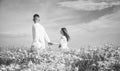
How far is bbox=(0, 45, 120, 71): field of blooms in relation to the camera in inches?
264

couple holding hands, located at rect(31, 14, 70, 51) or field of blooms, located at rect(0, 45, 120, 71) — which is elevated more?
couple holding hands, located at rect(31, 14, 70, 51)

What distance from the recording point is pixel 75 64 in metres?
7.48

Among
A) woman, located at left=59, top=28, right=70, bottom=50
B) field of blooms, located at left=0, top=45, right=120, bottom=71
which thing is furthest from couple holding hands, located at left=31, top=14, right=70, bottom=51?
field of blooms, located at left=0, top=45, right=120, bottom=71

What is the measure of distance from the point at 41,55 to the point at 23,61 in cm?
101

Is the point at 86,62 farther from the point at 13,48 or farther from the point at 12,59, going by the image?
the point at 13,48

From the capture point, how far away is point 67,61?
759 centimetres

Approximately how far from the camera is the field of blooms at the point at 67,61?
22.0 feet

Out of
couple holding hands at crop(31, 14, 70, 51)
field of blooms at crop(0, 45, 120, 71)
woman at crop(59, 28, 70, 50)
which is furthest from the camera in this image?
woman at crop(59, 28, 70, 50)

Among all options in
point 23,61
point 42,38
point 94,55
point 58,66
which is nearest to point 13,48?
point 42,38

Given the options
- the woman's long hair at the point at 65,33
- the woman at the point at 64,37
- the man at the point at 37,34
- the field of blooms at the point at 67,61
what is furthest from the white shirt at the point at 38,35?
the woman's long hair at the point at 65,33

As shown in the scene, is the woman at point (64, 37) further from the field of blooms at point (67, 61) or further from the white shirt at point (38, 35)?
the field of blooms at point (67, 61)

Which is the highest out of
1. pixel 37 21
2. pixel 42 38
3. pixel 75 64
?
pixel 37 21

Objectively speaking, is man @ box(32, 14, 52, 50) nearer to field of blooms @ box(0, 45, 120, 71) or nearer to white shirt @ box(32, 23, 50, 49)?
white shirt @ box(32, 23, 50, 49)

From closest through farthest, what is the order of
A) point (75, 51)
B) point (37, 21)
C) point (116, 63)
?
1. point (116, 63)
2. point (75, 51)
3. point (37, 21)
